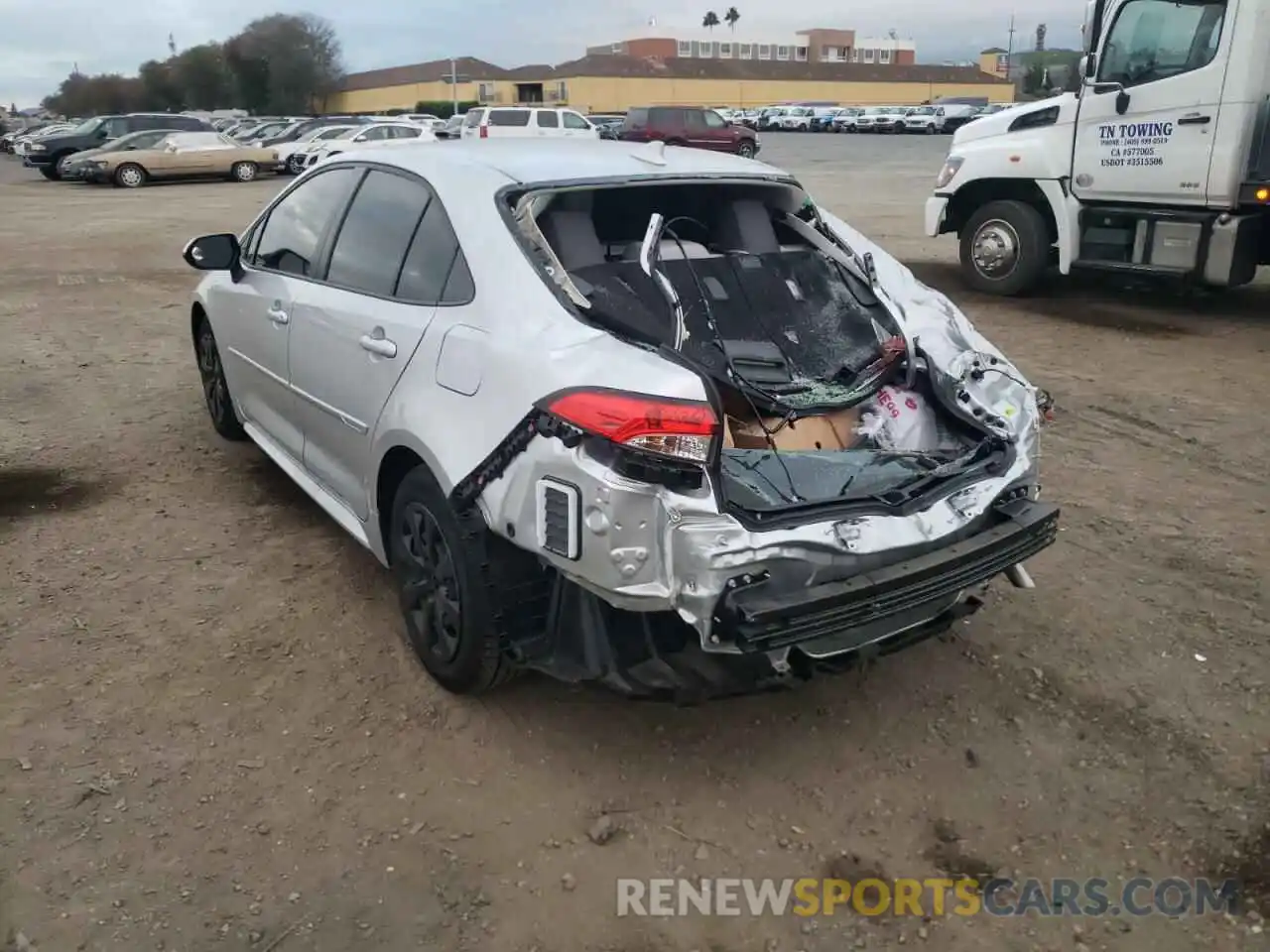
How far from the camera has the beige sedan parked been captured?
2627cm

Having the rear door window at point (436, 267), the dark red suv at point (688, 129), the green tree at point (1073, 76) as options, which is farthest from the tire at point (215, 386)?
the dark red suv at point (688, 129)

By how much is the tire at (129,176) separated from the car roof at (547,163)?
25.5 m

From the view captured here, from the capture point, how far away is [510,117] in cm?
3216

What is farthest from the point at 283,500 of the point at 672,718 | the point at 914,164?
the point at 914,164

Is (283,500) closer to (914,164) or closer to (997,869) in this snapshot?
(997,869)

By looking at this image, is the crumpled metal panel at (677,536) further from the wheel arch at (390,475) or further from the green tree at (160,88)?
the green tree at (160,88)

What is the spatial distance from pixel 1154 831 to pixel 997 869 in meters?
0.50

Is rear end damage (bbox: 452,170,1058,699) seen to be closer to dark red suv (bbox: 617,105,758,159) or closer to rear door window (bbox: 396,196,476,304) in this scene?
rear door window (bbox: 396,196,476,304)

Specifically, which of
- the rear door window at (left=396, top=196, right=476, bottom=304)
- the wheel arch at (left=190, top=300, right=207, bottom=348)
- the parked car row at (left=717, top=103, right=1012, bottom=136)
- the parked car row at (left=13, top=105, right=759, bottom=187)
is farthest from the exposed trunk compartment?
the parked car row at (left=717, top=103, right=1012, bottom=136)

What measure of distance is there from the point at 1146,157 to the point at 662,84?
251 feet

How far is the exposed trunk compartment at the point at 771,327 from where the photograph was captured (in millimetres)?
3266

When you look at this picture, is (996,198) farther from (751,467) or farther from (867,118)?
(867,118)

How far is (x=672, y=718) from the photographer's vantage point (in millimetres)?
3510

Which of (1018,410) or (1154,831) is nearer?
(1154,831)
